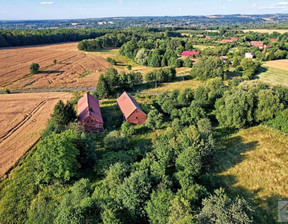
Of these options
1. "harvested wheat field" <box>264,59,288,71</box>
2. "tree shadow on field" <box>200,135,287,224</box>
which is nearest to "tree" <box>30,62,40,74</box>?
"tree shadow on field" <box>200,135,287,224</box>

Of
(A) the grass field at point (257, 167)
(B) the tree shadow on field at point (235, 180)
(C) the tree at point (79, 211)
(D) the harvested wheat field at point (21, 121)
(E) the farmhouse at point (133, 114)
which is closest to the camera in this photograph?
(C) the tree at point (79, 211)

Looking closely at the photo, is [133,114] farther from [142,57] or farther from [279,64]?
[279,64]

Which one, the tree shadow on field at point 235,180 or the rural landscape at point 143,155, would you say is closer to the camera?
the rural landscape at point 143,155

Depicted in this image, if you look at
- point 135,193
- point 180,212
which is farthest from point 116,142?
point 180,212

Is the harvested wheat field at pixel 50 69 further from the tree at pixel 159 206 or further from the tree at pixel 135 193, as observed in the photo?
the tree at pixel 159 206

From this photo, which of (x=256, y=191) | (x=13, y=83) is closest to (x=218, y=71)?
(x=256, y=191)

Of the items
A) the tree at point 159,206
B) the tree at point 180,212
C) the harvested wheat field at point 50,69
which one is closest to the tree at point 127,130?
the tree at point 159,206
